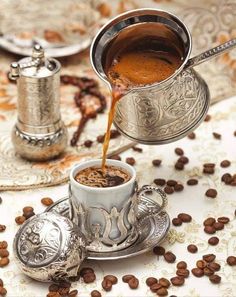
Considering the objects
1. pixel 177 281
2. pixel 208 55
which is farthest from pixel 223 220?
pixel 208 55

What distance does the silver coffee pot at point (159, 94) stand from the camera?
67.7 inches

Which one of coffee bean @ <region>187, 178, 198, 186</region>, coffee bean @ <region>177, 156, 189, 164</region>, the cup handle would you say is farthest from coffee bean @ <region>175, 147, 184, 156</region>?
the cup handle

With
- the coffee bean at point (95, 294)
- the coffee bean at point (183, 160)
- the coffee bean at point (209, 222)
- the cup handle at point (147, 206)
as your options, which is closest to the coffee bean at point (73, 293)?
the coffee bean at point (95, 294)

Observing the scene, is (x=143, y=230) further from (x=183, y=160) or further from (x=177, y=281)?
(x=183, y=160)

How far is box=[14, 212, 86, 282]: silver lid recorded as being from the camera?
4.95 ft

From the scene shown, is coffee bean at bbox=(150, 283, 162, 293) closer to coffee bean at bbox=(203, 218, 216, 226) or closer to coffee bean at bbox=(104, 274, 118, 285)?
coffee bean at bbox=(104, 274, 118, 285)

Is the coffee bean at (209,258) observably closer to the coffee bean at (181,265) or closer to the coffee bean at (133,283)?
the coffee bean at (181,265)

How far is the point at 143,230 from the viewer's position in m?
1.68

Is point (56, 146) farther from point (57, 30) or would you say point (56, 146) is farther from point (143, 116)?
point (57, 30)

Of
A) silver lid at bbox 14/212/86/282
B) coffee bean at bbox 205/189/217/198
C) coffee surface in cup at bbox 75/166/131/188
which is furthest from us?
A: coffee bean at bbox 205/189/217/198

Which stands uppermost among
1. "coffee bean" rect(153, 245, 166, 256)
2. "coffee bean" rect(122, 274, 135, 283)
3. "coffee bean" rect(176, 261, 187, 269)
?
"coffee bean" rect(176, 261, 187, 269)

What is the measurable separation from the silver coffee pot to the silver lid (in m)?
0.33

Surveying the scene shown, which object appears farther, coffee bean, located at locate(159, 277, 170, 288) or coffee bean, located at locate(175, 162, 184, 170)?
coffee bean, located at locate(175, 162, 184, 170)

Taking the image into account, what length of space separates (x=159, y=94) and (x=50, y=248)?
1.40 feet
